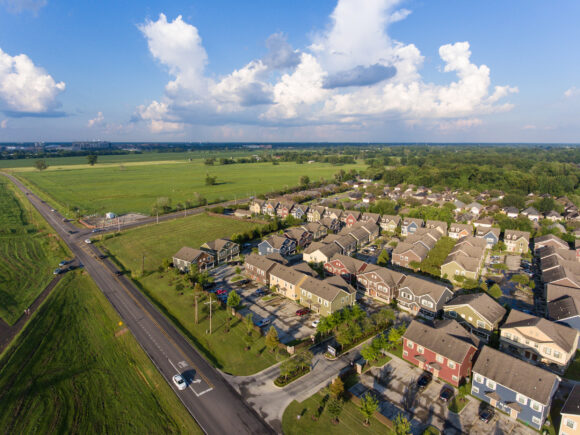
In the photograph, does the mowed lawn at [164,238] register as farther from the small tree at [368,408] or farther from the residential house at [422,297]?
the residential house at [422,297]

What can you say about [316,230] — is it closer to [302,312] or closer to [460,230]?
[302,312]

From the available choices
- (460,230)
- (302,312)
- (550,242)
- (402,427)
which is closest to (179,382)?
(302,312)

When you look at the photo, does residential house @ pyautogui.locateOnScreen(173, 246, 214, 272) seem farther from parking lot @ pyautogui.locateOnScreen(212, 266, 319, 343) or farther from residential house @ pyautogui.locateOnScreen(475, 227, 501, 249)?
residential house @ pyautogui.locateOnScreen(475, 227, 501, 249)

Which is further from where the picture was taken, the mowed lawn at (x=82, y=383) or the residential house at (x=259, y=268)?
the residential house at (x=259, y=268)

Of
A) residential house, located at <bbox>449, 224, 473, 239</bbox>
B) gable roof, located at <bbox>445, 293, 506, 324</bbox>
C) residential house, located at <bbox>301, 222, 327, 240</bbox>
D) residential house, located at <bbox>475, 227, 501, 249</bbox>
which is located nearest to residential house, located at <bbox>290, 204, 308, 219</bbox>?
residential house, located at <bbox>301, 222, 327, 240</bbox>

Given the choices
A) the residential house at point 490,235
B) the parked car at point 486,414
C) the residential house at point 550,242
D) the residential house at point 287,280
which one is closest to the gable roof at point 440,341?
the parked car at point 486,414

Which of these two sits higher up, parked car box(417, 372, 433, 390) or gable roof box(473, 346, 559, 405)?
gable roof box(473, 346, 559, 405)

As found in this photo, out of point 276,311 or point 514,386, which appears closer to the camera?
point 514,386
